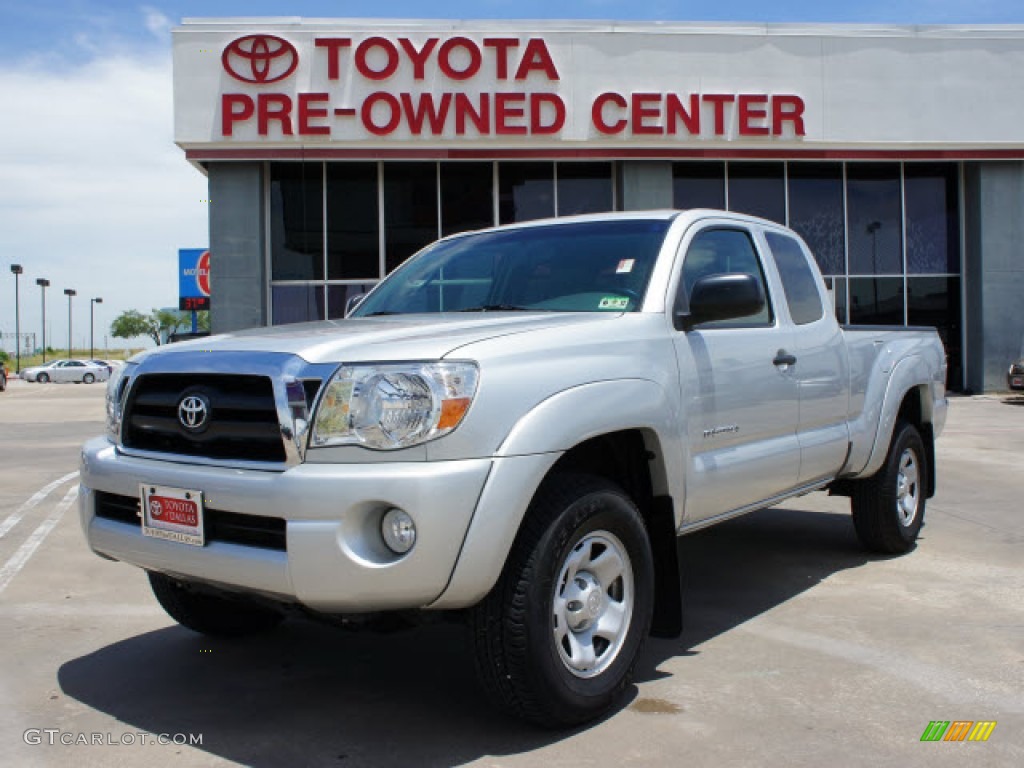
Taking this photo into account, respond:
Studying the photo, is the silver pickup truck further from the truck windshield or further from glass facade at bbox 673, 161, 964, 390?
glass facade at bbox 673, 161, 964, 390

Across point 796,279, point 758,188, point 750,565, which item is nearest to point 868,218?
point 758,188

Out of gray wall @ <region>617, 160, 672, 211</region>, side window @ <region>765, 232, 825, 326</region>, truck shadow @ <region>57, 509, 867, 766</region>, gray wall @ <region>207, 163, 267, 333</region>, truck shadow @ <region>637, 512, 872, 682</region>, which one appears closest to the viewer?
truck shadow @ <region>57, 509, 867, 766</region>

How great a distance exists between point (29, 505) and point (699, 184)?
16.4 meters

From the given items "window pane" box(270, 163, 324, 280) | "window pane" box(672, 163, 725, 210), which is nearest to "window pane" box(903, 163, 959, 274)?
"window pane" box(672, 163, 725, 210)

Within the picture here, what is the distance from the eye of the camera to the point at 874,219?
851 inches

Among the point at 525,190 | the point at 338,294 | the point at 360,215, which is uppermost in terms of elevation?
the point at 525,190

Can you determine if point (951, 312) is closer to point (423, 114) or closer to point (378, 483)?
point (423, 114)

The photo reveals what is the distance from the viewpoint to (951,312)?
72.6 ft

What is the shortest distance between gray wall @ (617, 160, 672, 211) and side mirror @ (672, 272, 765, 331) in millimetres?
16909

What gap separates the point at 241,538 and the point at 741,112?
19.2m

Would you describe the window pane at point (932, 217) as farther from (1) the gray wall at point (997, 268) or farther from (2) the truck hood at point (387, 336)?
(2) the truck hood at point (387, 336)

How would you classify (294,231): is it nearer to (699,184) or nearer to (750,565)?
(699,184)

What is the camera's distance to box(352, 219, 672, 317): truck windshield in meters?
4.15

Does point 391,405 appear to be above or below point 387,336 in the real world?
below
